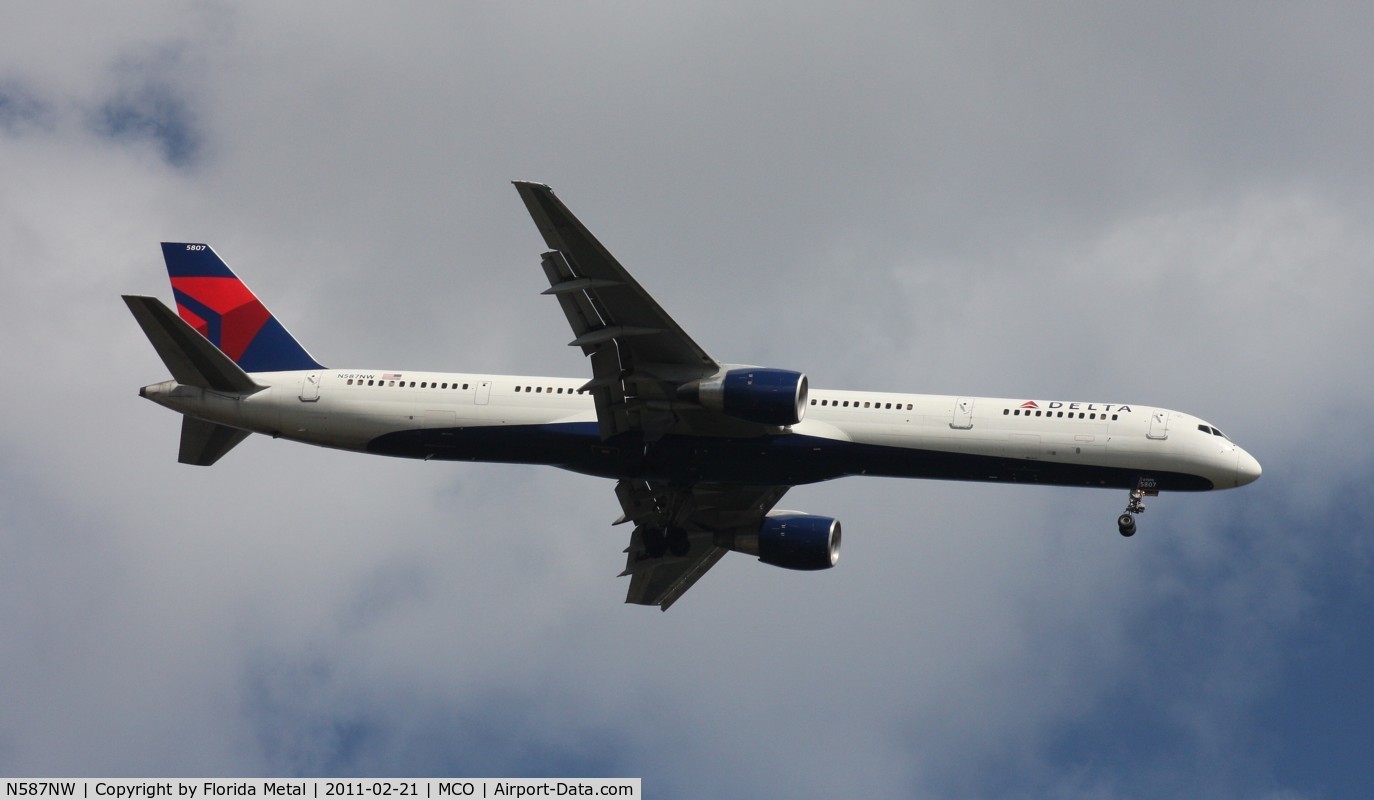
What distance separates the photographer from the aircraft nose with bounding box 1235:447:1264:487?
5409 centimetres

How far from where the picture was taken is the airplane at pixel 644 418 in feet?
173

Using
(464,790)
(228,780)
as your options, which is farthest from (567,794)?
(228,780)

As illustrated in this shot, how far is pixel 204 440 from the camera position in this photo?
59.4 meters

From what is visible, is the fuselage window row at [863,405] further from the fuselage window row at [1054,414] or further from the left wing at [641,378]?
the fuselage window row at [1054,414]

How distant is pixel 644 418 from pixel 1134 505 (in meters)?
14.9

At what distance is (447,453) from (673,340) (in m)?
8.94

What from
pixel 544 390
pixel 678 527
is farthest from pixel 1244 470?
pixel 544 390

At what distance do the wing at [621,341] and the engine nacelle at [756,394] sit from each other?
579 mm

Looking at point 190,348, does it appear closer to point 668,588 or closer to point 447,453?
point 447,453

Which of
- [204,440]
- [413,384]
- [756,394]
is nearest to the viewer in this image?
[756,394]

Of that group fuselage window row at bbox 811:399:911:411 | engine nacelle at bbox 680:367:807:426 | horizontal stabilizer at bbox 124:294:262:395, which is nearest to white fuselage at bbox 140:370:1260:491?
fuselage window row at bbox 811:399:911:411

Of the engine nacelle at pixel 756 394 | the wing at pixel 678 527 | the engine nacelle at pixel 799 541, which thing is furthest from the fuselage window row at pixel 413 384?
the engine nacelle at pixel 799 541

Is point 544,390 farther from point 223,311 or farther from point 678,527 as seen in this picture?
point 223,311

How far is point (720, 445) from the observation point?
55188mm
